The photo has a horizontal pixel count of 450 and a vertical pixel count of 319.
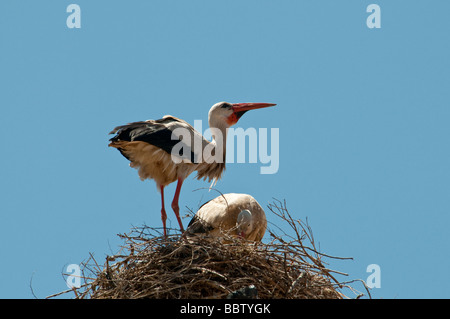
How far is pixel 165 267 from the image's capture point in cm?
584

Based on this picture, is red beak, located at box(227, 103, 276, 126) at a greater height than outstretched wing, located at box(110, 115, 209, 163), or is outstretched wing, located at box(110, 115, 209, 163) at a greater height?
red beak, located at box(227, 103, 276, 126)

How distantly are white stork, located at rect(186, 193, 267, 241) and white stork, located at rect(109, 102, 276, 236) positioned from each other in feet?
0.88

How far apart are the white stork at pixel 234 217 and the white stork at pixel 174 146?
0.27m

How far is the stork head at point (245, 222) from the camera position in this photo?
24.1 ft

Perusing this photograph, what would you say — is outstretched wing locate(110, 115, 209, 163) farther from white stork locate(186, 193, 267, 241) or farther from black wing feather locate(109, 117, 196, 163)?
white stork locate(186, 193, 267, 241)

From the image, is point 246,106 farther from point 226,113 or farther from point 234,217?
point 234,217

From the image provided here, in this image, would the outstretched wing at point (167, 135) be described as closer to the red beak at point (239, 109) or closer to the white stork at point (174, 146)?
the white stork at point (174, 146)

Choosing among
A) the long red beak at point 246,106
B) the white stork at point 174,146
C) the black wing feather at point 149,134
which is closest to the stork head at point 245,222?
the white stork at point 174,146

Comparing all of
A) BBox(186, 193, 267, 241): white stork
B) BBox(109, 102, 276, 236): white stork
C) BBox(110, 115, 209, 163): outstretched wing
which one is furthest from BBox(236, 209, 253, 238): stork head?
BBox(110, 115, 209, 163): outstretched wing

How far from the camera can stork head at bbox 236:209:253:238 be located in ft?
24.1
